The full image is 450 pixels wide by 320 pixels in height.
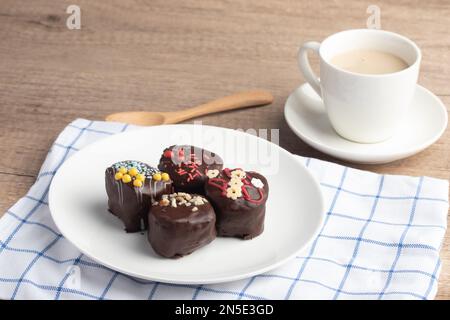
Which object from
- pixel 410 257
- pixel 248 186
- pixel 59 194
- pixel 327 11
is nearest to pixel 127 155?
pixel 59 194

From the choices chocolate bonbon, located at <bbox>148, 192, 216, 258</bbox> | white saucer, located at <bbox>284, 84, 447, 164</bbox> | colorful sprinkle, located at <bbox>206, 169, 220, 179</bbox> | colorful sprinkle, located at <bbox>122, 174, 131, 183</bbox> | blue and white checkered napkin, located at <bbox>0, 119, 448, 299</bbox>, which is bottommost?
blue and white checkered napkin, located at <bbox>0, 119, 448, 299</bbox>

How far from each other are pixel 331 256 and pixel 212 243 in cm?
21

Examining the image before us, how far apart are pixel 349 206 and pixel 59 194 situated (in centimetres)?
55

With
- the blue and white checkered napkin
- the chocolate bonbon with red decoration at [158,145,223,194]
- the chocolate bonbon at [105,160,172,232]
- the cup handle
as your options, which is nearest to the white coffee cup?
the cup handle

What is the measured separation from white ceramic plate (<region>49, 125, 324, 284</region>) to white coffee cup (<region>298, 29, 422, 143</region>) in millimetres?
Result: 206

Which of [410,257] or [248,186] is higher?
[248,186]

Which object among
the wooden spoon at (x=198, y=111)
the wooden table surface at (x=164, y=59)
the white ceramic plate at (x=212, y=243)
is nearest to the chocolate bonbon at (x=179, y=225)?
the white ceramic plate at (x=212, y=243)

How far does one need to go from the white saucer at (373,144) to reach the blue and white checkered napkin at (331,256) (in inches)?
2.9

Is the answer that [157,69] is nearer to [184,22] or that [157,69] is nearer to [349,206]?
[184,22]

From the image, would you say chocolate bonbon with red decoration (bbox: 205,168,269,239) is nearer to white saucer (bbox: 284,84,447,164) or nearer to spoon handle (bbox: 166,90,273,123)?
white saucer (bbox: 284,84,447,164)

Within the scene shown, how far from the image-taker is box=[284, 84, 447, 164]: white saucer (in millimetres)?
1532

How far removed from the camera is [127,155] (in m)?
1.48

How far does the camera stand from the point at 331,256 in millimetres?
1280

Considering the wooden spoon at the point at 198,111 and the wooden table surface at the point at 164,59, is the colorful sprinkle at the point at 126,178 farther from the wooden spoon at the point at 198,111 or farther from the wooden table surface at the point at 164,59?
the wooden spoon at the point at 198,111
